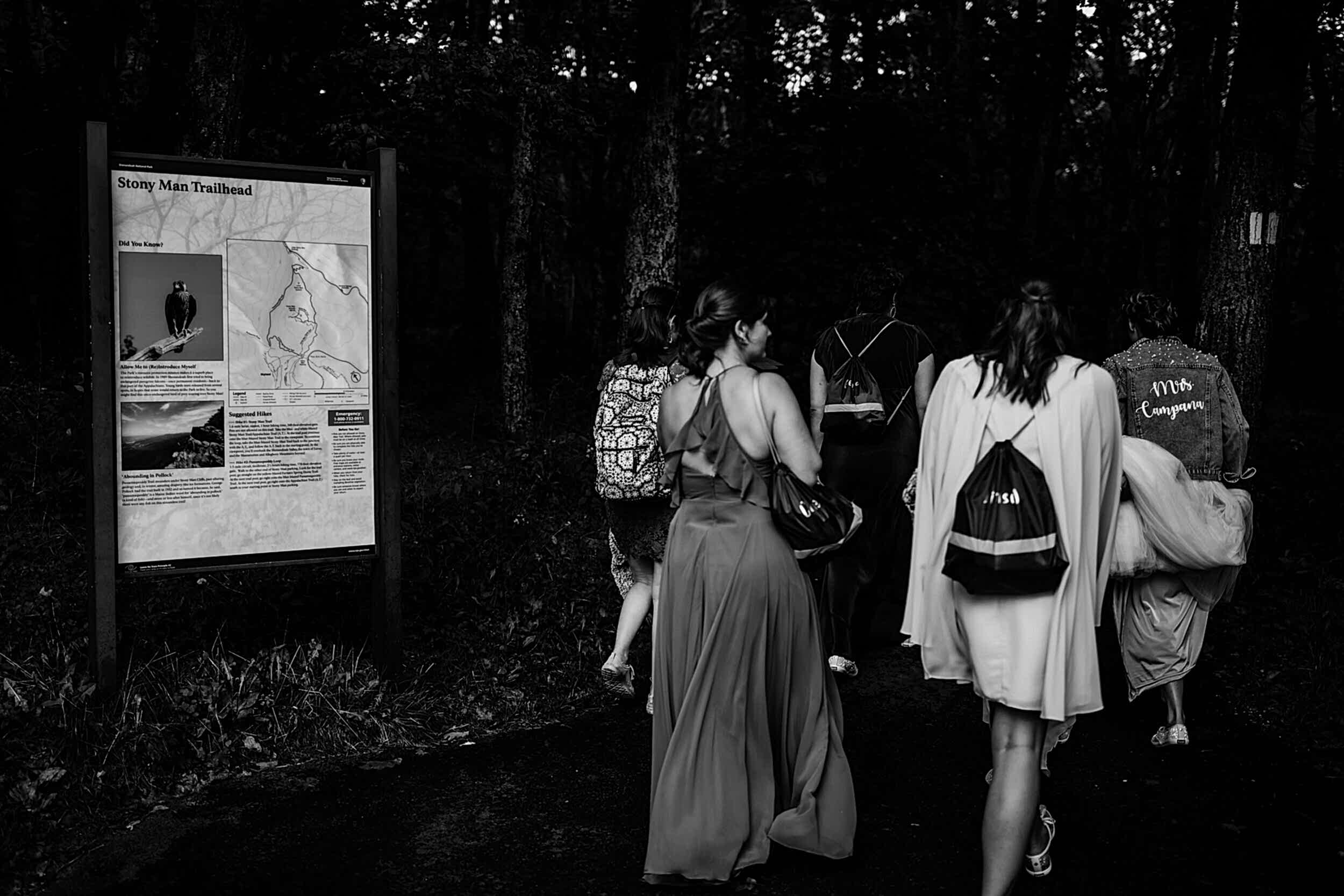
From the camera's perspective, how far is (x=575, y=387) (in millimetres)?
17609

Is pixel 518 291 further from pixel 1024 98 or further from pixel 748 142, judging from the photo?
pixel 1024 98

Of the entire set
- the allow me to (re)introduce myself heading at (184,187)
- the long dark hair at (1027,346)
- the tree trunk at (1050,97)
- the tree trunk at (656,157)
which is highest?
the tree trunk at (1050,97)

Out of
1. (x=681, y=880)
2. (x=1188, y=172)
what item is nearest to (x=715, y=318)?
(x=681, y=880)

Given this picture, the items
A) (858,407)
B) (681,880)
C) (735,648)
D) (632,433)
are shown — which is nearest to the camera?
(681,880)

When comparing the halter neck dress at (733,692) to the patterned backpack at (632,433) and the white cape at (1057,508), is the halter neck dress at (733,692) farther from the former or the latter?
the patterned backpack at (632,433)

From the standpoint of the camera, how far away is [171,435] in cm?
570

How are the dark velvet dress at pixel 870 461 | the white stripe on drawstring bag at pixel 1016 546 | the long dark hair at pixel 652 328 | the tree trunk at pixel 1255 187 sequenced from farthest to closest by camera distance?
the tree trunk at pixel 1255 187 < the dark velvet dress at pixel 870 461 < the long dark hair at pixel 652 328 < the white stripe on drawstring bag at pixel 1016 546

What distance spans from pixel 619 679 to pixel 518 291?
8.36m

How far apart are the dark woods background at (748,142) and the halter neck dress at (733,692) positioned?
2979 mm

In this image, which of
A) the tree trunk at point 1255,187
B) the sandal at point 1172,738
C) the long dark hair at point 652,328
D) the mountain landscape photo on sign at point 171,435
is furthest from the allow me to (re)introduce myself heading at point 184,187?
the tree trunk at point 1255,187

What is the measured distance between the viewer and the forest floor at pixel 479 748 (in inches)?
175

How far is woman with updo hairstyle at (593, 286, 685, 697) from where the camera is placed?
6.00 m

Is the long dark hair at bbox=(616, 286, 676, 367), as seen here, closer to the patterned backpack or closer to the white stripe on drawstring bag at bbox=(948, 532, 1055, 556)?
the patterned backpack

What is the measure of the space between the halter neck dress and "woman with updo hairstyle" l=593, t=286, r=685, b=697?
4.95 ft
